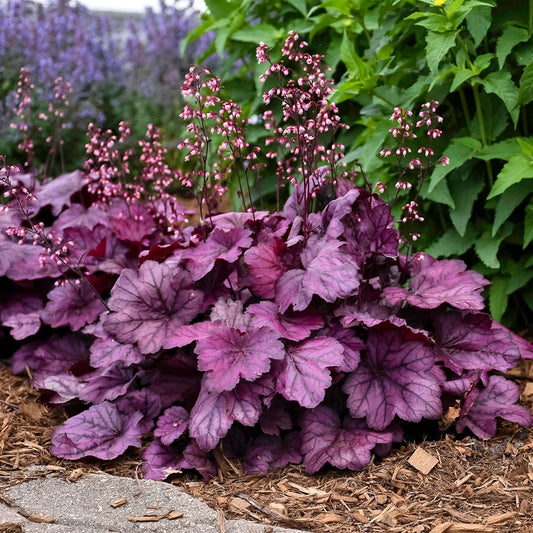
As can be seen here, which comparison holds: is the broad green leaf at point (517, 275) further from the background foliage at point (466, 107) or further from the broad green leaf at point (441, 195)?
the broad green leaf at point (441, 195)

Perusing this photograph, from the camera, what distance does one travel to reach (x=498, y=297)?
2.98 meters

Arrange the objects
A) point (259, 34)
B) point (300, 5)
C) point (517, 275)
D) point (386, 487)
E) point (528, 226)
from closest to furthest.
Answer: point (386, 487) → point (528, 226) → point (517, 275) → point (300, 5) → point (259, 34)

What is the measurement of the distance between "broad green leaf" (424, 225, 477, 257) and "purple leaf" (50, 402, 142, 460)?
1.51 meters

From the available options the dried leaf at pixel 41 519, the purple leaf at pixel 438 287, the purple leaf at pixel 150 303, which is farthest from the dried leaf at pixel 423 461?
→ the dried leaf at pixel 41 519

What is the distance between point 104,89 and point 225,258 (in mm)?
5479

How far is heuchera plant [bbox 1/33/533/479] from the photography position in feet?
7.31

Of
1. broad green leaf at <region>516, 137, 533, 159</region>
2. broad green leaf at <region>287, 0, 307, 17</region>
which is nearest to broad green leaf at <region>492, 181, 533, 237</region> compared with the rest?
broad green leaf at <region>516, 137, 533, 159</region>

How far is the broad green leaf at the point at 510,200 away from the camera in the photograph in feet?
9.08

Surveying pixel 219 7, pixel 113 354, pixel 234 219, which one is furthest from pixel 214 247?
pixel 219 7

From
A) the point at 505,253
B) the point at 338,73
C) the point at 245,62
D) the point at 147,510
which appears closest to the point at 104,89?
the point at 245,62

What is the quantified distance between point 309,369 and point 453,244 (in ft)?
3.94

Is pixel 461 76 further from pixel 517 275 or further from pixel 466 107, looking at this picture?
pixel 517 275

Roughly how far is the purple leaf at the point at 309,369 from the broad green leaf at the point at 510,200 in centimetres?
99

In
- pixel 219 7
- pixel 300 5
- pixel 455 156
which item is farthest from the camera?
pixel 219 7
